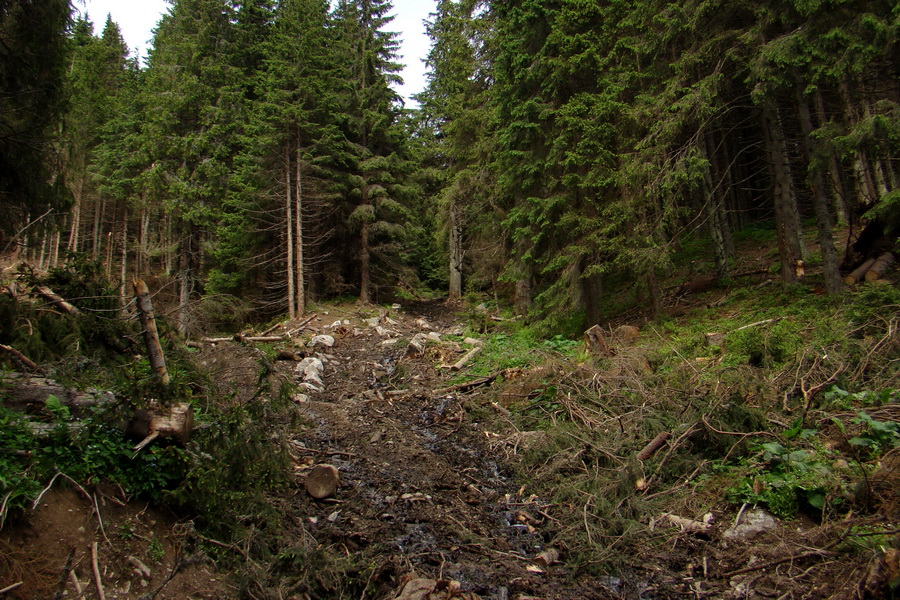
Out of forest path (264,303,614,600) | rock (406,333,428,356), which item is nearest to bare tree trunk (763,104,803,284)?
forest path (264,303,614,600)

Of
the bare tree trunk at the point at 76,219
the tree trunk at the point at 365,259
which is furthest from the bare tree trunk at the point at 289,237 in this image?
the bare tree trunk at the point at 76,219

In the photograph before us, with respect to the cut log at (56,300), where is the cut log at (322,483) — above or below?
below

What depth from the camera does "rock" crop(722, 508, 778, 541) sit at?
13.2 ft

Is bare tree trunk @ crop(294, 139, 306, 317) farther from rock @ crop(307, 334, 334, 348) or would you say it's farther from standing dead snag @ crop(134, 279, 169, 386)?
standing dead snag @ crop(134, 279, 169, 386)

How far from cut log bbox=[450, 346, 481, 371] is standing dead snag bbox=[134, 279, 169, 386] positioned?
7.47 m

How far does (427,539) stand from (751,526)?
305cm

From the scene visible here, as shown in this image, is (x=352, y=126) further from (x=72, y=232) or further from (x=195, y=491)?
(x=195, y=491)

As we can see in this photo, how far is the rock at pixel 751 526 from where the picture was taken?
13.2 ft

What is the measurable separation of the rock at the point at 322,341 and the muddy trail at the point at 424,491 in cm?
238

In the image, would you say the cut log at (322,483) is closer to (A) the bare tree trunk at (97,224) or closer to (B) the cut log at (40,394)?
(B) the cut log at (40,394)

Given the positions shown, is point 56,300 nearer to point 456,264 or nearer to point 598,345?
point 598,345

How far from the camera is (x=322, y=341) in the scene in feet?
45.3

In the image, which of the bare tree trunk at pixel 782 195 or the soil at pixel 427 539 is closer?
the soil at pixel 427 539

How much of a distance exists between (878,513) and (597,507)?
229 cm
